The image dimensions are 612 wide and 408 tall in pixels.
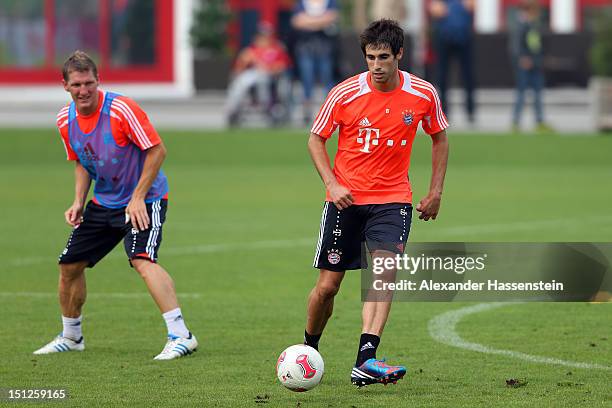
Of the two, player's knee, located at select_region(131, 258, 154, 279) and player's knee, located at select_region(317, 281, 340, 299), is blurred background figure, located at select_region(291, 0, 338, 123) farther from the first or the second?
player's knee, located at select_region(317, 281, 340, 299)

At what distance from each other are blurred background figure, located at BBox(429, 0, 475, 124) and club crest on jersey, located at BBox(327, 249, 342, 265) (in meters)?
17.1

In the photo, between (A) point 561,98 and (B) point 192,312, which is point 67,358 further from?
(A) point 561,98

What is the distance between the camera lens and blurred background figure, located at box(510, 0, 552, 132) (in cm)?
2517

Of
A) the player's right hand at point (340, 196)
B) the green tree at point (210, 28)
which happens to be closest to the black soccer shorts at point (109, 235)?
the player's right hand at point (340, 196)

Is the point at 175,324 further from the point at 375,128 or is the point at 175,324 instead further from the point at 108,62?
the point at 108,62

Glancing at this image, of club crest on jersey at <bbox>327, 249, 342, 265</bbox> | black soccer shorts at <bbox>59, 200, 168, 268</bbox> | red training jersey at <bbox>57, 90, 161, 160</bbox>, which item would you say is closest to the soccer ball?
club crest on jersey at <bbox>327, 249, 342, 265</bbox>

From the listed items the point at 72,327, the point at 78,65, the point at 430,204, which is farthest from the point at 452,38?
the point at 430,204

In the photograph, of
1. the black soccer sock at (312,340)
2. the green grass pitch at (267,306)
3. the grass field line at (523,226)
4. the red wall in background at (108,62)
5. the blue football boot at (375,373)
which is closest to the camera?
the blue football boot at (375,373)

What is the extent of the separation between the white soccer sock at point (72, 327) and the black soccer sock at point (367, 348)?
7.39 ft

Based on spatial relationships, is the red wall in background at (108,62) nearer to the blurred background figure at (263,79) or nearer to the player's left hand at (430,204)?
the blurred background figure at (263,79)

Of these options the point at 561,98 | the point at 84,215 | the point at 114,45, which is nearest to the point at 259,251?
the point at 84,215

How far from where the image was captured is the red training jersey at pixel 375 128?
8102 mm

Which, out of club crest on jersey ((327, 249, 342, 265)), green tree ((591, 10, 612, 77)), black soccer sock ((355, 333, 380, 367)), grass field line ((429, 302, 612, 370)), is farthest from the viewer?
green tree ((591, 10, 612, 77))

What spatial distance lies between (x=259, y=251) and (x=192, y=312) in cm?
343
